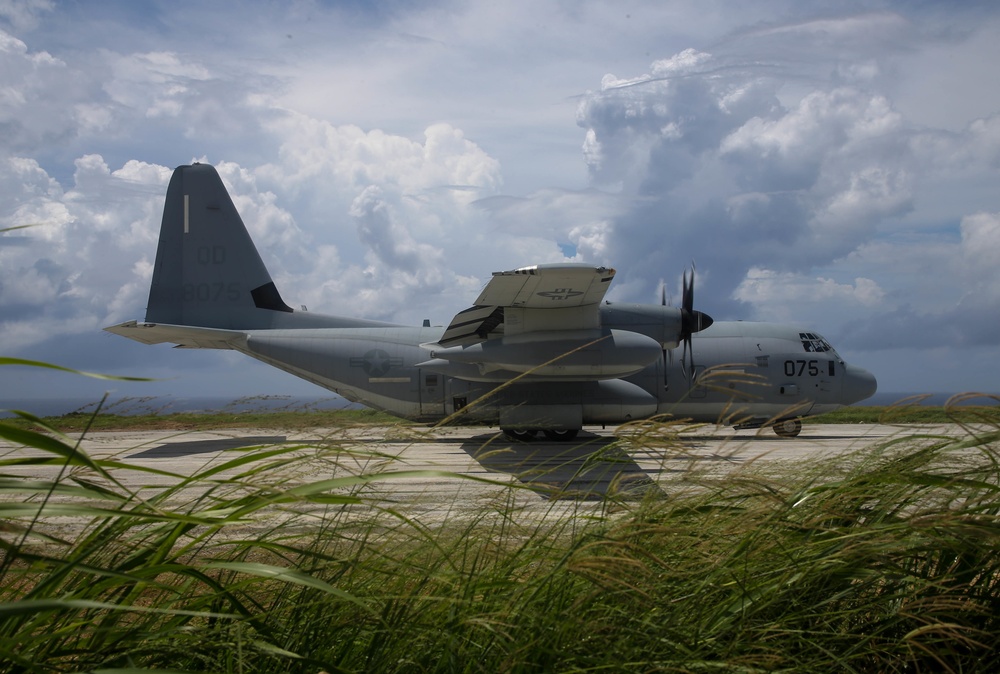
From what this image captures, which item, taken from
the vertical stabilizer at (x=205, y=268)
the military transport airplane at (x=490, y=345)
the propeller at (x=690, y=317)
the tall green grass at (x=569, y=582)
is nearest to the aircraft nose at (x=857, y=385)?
the military transport airplane at (x=490, y=345)

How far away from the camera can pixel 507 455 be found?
1808 centimetres

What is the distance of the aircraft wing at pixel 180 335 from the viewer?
60.7 ft

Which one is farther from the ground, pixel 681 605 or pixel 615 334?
pixel 615 334

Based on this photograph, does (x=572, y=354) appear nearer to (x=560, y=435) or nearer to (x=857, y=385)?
(x=560, y=435)

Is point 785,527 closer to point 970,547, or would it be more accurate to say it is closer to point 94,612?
point 970,547

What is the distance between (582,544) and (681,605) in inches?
18.0

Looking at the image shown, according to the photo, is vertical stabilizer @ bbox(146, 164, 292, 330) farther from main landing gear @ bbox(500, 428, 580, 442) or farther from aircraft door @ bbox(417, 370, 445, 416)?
main landing gear @ bbox(500, 428, 580, 442)

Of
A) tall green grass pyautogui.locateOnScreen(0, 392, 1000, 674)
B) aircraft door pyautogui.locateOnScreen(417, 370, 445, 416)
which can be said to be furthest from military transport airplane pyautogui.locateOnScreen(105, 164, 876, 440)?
tall green grass pyautogui.locateOnScreen(0, 392, 1000, 674)

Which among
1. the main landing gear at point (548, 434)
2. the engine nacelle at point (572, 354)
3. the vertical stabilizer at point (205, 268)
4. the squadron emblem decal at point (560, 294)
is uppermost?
the vertical stabilizer at point (205, 268)

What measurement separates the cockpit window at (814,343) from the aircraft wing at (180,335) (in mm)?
15467

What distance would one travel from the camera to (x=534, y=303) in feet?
56.1

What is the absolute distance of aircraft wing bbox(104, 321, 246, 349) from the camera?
18516mm

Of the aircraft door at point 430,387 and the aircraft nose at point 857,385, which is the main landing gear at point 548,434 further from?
the aircraft nose at point 857,385

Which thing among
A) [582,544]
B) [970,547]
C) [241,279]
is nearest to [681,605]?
→ [582,544]
